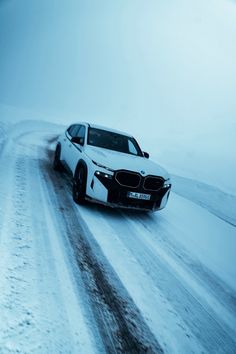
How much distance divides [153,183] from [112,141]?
1783 mm

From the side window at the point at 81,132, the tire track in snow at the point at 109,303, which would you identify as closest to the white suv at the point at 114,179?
the side window at the point at 81,132

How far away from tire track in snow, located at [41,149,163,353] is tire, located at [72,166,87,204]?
2.93ft

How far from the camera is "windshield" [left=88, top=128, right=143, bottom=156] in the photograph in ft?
19.5

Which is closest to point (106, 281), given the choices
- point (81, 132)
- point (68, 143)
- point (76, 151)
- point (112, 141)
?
point (76, 151)

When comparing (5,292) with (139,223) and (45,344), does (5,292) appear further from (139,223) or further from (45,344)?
(139,223)

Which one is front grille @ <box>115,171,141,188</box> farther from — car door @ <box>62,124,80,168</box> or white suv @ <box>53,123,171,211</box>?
car door @ <box>62,124,80,168</box>

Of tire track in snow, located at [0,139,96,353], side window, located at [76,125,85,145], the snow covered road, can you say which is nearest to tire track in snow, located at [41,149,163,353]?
the snow covered road

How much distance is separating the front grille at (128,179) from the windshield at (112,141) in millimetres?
1400

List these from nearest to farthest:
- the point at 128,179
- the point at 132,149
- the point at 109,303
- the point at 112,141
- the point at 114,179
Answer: the point at 109,303, the point at 114,179, the point at 128,179, the point at 112,141, the point at 132,149

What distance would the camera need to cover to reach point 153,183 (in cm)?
494

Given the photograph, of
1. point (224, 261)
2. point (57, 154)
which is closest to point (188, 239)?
point (224, 261)

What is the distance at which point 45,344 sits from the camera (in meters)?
1.99

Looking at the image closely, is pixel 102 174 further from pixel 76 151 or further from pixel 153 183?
pixel 76 151

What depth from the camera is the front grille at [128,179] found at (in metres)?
4.64
